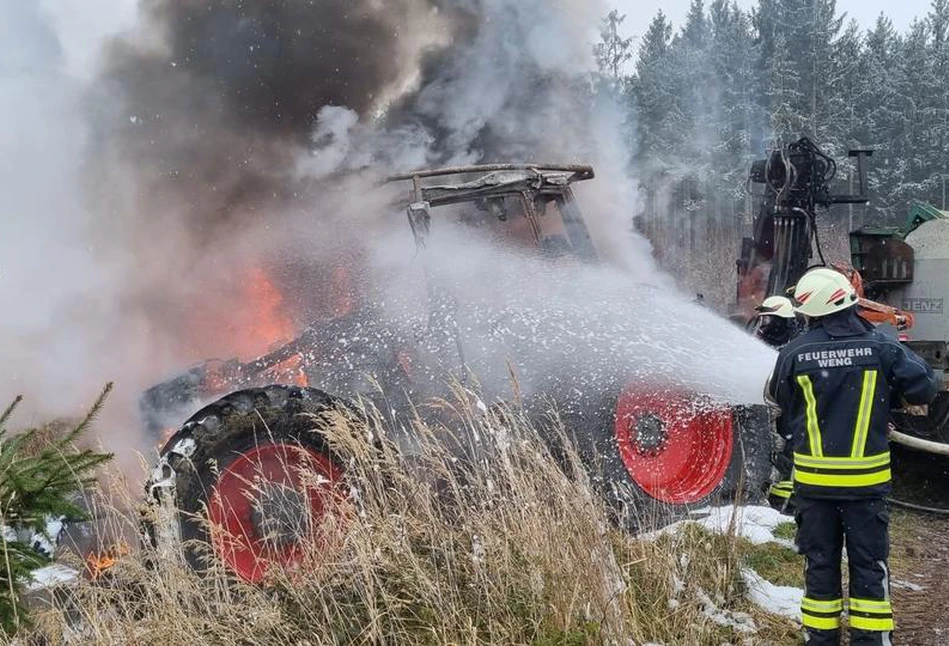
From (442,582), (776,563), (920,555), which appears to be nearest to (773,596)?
(776,563)

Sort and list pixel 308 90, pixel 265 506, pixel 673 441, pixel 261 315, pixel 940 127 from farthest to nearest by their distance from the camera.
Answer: pixel 940 127 → pixel 308 90 → pixel 261 315 → pixel 673 441 → pixel 265 506

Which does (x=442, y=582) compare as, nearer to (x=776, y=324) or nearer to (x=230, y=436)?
(x=230, y=436)

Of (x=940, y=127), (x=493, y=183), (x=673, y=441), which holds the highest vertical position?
(x=940, y=127)

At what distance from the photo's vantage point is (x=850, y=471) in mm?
3670

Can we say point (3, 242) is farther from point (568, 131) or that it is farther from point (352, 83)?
point (568, 131)

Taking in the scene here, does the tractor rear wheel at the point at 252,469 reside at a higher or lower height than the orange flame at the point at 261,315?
lower

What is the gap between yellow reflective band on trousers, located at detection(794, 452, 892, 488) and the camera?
3648mm

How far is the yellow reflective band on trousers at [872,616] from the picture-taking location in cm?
355

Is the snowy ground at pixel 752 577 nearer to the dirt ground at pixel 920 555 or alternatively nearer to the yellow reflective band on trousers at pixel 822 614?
the yellow reflective band on trousers at pixel 822 614

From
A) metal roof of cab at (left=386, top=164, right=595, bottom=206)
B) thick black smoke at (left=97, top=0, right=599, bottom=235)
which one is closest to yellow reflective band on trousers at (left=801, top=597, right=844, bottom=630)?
metal roof of cab at (left=386, top=164, right=595, bottom=206)

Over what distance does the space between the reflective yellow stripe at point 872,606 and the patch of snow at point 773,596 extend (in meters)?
0.51

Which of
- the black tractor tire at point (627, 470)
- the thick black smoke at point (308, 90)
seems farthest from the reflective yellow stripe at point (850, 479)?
the thick black smoke at point (308, 90)

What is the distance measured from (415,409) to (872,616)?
2401 millimetres

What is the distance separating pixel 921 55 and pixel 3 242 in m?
40.8
